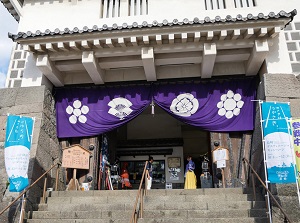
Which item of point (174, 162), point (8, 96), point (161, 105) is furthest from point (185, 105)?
point (8, 96)

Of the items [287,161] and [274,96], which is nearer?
[287,161]

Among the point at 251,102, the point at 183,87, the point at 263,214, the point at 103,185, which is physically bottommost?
the point at 263,214

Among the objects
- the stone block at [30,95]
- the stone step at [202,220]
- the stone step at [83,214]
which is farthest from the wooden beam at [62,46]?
the stone step at [202,220]

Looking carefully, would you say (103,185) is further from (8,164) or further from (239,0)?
(239,0)

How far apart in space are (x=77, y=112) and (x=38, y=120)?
1.37m

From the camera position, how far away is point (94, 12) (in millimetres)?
9961

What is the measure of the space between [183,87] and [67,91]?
12.6ft

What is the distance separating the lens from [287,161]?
630cm

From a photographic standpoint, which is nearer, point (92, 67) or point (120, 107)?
point (92, 67)

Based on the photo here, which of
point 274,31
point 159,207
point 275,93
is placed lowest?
point 159,207

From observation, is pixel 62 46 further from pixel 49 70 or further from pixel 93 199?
pixel 93 199

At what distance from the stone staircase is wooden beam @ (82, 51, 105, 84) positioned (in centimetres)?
358

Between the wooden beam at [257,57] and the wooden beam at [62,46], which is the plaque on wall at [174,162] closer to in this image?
the wooden beam at [257,57]

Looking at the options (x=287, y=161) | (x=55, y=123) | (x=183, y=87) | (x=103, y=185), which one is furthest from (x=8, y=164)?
(x=287, y=161)
